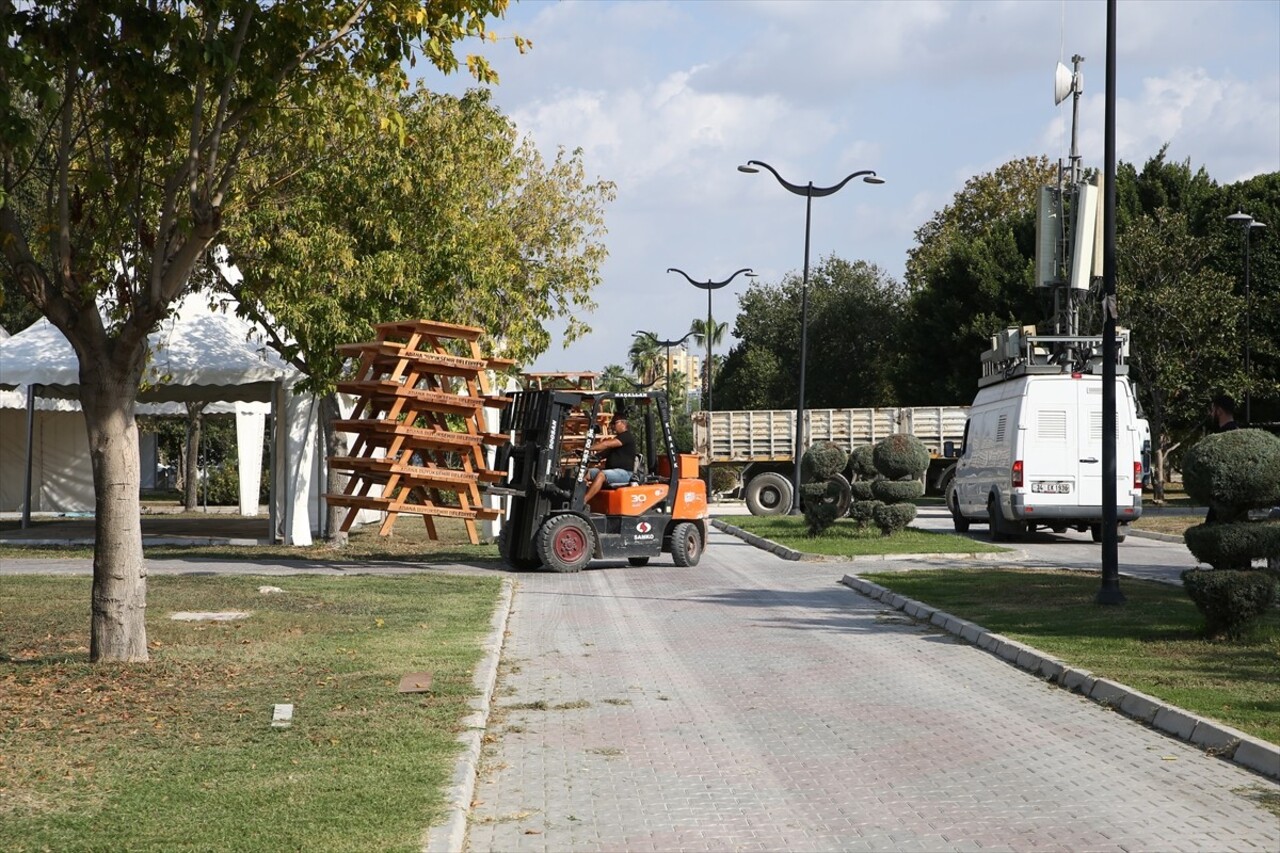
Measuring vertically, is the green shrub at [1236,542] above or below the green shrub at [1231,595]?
above

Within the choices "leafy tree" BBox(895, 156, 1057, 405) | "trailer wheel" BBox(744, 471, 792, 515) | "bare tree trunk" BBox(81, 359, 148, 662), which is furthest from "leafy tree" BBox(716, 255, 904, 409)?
"bare tree trunk" BBox(81, 359, 148, 662)

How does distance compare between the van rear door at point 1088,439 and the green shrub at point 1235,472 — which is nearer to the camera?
the green shrub at point 1235,472

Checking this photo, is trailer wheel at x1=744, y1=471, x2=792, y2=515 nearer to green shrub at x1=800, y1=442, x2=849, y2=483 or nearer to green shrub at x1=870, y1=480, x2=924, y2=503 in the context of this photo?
green shrub at x1=800, y1=442, x2=849, y2=483

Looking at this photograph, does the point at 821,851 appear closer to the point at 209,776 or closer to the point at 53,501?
the point at 209,776

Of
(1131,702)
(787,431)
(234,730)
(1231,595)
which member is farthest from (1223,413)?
(787,431)

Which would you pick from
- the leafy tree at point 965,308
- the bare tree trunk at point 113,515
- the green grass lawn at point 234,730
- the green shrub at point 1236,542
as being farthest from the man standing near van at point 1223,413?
the leafy tree at point 965,308

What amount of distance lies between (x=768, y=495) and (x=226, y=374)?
60.5 feet

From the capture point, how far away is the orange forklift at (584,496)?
69.4 feet

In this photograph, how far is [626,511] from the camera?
21828mm

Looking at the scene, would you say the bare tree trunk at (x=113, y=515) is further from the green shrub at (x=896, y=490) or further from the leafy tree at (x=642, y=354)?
the leafy tree at (x=642, y=354)

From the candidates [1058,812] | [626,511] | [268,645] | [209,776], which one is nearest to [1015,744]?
[1058,812]

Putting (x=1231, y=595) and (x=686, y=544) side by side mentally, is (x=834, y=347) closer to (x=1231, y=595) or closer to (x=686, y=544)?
(x=686, y=544)

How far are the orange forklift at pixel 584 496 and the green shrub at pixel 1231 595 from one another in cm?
1063

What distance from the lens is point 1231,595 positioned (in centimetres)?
1177
